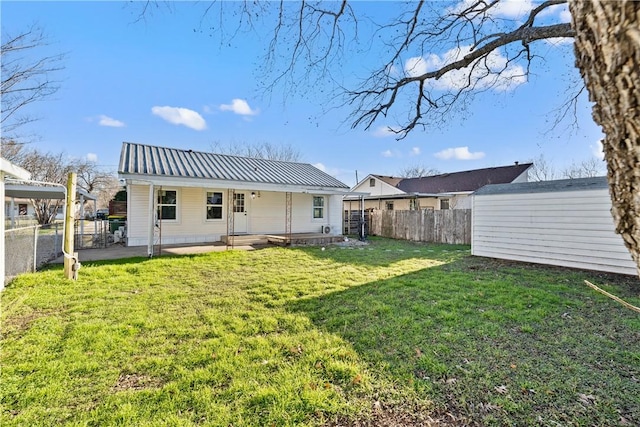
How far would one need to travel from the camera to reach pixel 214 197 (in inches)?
502

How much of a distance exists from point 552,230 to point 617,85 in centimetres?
915

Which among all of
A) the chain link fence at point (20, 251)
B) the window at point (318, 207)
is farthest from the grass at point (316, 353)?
the window at point (318, 207)

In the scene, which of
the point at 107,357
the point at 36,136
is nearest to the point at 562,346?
the point at 107,357

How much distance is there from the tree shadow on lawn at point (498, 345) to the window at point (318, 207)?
963cm

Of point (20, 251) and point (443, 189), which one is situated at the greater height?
point (443, 189)

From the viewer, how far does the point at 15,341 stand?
3611 millimetres

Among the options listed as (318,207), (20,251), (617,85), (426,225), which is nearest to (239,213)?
(318,207)

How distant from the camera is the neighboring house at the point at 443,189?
22031mm

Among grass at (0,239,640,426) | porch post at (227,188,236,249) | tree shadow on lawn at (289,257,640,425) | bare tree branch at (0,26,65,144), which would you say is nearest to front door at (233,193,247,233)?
porch post at (227,188,236,249)

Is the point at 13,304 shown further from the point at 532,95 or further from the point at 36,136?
the point at 532,95

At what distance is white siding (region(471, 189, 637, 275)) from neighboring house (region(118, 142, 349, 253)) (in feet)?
23.4

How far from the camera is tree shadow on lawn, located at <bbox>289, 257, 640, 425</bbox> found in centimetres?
261

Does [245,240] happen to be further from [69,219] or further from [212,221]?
[69,219]

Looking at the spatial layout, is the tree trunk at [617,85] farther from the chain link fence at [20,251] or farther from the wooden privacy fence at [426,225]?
the wooden privacy fence at [426,225]
